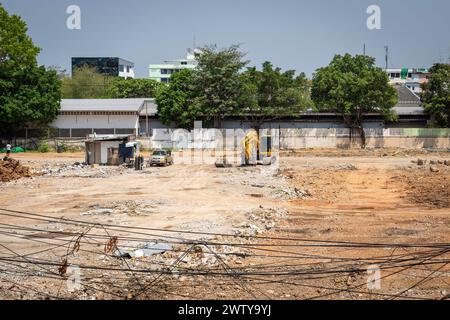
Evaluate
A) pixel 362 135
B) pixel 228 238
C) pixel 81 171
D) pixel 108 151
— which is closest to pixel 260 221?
pixel 228 238

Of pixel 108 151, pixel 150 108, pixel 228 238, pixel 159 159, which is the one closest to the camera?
pixel 228 238

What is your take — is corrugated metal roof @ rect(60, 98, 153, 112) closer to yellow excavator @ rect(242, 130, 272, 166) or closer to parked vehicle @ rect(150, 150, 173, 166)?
parked vehicle @ rect(150, 150, 173, 166)

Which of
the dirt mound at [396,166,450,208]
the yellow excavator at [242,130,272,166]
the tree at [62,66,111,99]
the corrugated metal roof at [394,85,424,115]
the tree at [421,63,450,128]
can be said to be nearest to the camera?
the dirt mound at [396,166,450,208]

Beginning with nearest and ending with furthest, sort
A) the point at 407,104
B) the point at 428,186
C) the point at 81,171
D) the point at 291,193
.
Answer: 1. the point at 291,193
2. the point at 428,186
3. the point at 81,171
4. the point at 407,104

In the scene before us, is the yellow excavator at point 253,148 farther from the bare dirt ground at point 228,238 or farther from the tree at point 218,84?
the tree at point 218,84

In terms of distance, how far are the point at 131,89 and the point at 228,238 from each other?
7119 cm

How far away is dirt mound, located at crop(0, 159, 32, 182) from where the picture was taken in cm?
3164

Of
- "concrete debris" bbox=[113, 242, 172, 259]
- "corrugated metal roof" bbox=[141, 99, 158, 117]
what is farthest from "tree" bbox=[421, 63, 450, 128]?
"concrete debris" bbox=[113, 242, 172, 259]

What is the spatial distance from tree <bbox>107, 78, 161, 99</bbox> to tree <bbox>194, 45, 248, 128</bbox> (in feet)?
83.4

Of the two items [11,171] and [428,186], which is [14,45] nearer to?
[11,171]

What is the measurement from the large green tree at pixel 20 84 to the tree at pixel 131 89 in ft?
77.1

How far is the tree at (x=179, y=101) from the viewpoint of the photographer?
193 ft

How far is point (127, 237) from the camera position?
15102 mm

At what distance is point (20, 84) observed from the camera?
5791 cm
